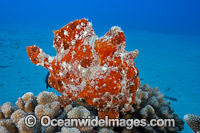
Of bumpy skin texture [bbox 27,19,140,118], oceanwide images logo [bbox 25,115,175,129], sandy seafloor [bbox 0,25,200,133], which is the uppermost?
sandy seafloor [bbox 0,25,200,133]

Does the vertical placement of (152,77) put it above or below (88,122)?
above

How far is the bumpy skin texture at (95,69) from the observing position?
2.16m

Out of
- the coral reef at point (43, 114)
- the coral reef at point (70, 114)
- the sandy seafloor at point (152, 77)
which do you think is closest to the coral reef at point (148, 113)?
the coral reef at point (70, 114)

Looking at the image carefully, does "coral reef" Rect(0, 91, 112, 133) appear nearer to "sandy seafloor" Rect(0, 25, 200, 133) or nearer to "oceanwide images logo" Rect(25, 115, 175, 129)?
"oceanwide images logo" Rect(25, 115, 175, 129)

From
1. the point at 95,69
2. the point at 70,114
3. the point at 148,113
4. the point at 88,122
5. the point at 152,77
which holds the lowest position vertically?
the point at 88,122

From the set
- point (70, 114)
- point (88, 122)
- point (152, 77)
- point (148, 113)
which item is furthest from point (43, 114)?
point (152, 77)

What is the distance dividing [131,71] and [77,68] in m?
0.90

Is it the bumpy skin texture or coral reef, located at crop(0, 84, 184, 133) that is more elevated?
the bumpy skin texture

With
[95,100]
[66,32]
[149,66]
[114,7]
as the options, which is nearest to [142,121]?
[95,100]

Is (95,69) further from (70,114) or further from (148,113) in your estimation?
(148,113)

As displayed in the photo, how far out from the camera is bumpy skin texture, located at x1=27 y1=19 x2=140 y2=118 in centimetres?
216

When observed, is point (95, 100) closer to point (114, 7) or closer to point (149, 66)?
point (149, 66)

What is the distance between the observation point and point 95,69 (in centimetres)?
221

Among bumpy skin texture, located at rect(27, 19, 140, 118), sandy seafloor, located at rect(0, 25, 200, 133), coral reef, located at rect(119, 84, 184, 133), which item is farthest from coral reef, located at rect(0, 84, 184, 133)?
sandy seafloor, located at rect(0, 25, 200, 133)
